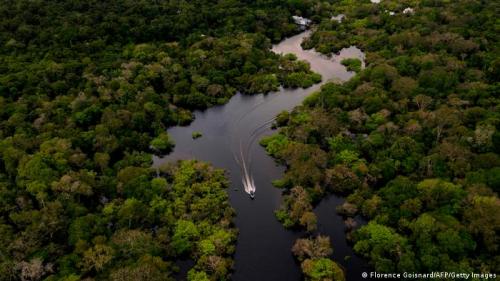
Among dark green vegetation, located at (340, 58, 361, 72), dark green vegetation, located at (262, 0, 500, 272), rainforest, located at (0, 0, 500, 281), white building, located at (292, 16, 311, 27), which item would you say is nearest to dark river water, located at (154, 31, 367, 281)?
rainforest, located at (0, 0, 500, 281)

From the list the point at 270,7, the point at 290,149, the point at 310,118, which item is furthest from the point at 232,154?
the point at 270,7

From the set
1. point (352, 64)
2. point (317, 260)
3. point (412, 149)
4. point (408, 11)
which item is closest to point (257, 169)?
point (317, 260)

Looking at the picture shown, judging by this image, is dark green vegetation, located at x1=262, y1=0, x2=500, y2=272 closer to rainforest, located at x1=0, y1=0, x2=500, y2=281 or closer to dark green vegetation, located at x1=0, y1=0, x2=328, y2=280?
rainforest, located at x1=0, y1=0, x2=500, y2=281

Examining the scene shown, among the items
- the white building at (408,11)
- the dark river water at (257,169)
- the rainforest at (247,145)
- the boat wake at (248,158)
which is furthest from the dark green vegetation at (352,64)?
the white building at (408,11)

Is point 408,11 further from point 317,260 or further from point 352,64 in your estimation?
point 317,260

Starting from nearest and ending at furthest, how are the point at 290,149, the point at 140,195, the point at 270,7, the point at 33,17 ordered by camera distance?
the point at 140,195 → the point at 290,149 → the point at 33,17 → the point at 270,7

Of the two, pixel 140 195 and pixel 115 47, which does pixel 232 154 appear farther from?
pixel 115 47
